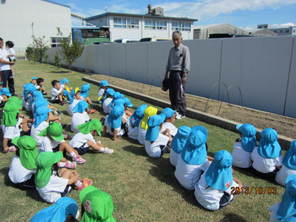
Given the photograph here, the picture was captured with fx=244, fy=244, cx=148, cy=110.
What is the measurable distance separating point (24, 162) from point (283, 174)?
3.40 metres

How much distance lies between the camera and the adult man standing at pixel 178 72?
5871 mm

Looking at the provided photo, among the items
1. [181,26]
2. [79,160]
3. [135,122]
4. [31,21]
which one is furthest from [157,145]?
[181,26]

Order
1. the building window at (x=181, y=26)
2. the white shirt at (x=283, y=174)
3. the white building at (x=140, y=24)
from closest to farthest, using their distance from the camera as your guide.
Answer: the white shirt at (x=283, y=174) < the white building at (x=140, y=24) < the building window at (x=181, y=26)

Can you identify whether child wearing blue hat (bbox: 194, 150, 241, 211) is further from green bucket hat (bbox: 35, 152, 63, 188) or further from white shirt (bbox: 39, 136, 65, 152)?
white shirt (bbox: 39, 136, 65, 152)

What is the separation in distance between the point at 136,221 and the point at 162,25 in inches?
1694

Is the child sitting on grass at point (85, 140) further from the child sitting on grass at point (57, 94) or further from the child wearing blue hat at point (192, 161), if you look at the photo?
the child sitting on grass at point (57, 94)

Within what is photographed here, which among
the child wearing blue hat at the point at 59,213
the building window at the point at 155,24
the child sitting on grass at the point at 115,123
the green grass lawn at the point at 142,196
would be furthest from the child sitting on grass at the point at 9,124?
the building window at the point at 155,24

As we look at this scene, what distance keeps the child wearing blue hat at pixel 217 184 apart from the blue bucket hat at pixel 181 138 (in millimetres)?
679

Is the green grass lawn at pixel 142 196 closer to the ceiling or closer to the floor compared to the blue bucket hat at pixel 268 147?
closer to the floor

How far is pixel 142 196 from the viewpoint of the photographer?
3.20 metres

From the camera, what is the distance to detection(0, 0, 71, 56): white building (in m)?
31.9

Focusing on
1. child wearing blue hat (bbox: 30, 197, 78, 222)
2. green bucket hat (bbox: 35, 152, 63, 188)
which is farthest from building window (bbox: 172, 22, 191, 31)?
child wearing blue hat (bbox: 30, 197, 78, 222)

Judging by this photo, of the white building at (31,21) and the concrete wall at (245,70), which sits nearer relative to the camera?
the concrete wall at (245,70)

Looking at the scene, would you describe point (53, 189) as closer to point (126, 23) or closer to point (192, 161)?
point (192, 161)
